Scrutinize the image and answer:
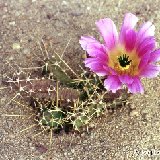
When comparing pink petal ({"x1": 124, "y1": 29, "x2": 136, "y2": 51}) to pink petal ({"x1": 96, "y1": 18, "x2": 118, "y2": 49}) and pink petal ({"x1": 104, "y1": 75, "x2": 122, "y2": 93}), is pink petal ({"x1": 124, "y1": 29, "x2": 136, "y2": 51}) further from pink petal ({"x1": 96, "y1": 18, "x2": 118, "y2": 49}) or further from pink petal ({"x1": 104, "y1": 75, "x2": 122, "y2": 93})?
pink petal ({"x1": 104, "y1": 75, "x2": 122, "y2": 93})

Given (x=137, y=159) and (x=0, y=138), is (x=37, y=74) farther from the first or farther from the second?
(x=137, y=159)

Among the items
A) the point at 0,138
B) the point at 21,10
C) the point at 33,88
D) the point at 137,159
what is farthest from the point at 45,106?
the point at 21,10

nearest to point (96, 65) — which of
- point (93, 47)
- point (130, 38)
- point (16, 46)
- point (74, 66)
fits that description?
point (93, 47)

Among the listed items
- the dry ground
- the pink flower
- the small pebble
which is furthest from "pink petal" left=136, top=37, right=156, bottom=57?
the small pebble

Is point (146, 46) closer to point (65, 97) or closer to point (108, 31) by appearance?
point (108, 31)

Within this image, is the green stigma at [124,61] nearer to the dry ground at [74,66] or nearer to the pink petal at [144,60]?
the pink petal at [144,60]

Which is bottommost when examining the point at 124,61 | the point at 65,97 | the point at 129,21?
the point at 65,97
